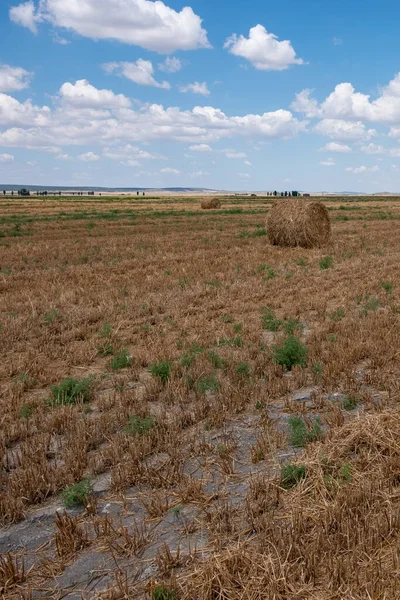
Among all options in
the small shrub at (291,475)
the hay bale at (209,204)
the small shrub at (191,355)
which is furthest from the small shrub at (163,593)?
the hay bale at (209,204)

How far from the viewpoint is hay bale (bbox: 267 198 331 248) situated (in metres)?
22.0

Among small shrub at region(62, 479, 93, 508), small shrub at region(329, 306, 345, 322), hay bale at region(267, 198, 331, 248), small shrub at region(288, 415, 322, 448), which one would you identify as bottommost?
small shrub at region(62, 479, 93, 508)

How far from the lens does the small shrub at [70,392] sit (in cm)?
691

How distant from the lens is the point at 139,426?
19.5ft

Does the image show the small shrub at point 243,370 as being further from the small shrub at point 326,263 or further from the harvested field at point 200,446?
the small shrub at point 326,263

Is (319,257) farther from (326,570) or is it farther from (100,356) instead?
(326,570)

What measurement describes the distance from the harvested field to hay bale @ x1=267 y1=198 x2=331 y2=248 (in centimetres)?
937

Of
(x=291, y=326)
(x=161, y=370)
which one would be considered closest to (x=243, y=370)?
(x=161, y=370)

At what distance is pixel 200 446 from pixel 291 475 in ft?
3.70

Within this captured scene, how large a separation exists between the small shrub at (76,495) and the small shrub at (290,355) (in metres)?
3.92

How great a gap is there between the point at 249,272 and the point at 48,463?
11236 mm

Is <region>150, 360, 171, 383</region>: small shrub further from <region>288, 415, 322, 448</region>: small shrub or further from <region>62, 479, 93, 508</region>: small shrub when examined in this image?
<region>62, 479, 93, 508</region>: small shrub

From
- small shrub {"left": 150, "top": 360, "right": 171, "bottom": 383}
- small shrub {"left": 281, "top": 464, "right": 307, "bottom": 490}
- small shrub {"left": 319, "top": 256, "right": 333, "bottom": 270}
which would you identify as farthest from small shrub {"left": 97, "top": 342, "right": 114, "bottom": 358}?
small shrub {"left": 319, "top": 256, "right": 333, "bottom": 270}

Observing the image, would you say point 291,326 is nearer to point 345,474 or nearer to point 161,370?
point 161,370
